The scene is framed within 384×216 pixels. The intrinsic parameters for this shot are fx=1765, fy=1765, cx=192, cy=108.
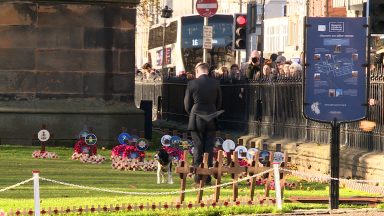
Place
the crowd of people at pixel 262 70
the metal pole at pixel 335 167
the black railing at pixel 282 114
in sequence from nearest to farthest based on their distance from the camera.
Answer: the metal pole at pixel 335 167, the black railing at pixel 282 114, the crowd of people at pixel 262 70

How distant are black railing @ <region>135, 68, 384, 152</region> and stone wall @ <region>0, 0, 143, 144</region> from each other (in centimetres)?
282

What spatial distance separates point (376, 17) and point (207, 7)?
2046 cm

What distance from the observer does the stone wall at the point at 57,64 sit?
Result: 39.3 m

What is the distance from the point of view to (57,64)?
39375 millimetres

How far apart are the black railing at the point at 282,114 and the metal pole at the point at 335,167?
6.16 meters

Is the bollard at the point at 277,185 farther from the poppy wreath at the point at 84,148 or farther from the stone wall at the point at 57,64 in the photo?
the stone wall at the point at 57,64

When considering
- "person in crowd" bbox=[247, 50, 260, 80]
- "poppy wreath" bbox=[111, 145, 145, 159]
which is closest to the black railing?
"person in crowd" bbox=[247, 50, 260, 80]

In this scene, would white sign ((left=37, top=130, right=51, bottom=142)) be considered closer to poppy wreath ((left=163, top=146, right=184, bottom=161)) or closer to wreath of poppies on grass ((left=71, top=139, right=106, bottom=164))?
wreath of poppies on grass ((left=71, top=139, right=106, bottom=164))

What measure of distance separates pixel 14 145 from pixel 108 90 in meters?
2.57

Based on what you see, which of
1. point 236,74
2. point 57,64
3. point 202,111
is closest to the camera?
point 202,111

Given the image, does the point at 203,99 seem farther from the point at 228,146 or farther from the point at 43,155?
the point at 43,155

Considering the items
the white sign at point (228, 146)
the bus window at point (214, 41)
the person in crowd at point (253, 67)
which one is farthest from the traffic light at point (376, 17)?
the bus window at point (214, 41)

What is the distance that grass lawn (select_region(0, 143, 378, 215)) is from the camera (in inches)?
901

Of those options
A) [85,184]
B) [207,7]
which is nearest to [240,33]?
[207,7]
